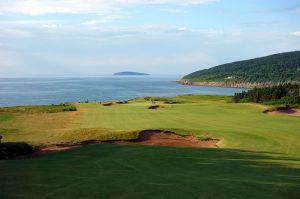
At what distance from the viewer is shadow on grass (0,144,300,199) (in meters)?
12.6

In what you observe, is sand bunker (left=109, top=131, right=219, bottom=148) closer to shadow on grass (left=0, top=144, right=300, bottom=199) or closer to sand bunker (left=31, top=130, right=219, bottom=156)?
sand bunker (left=31, top=130, right=219, bottom=156)

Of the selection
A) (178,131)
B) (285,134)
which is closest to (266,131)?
(285,134)

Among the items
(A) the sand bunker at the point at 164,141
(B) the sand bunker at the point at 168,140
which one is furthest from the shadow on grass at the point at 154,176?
(B) the sand bunker at the point at 168,140

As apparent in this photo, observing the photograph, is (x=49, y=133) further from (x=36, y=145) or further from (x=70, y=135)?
(x=36, y=145)

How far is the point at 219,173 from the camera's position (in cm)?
1647

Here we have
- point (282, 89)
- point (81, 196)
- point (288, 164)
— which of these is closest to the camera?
point (81, 196)

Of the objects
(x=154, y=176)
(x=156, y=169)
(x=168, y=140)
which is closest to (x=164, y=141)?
(x=168, y=140)

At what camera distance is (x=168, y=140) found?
31250 millimetres

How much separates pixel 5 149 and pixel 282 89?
241ft

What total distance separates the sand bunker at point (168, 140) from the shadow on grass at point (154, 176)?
23.3 feet

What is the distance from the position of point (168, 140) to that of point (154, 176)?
16027mm

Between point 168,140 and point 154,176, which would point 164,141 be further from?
point 154,176

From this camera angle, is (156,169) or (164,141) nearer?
(156,169)

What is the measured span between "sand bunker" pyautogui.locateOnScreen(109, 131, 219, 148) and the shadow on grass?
7095 millimetres
